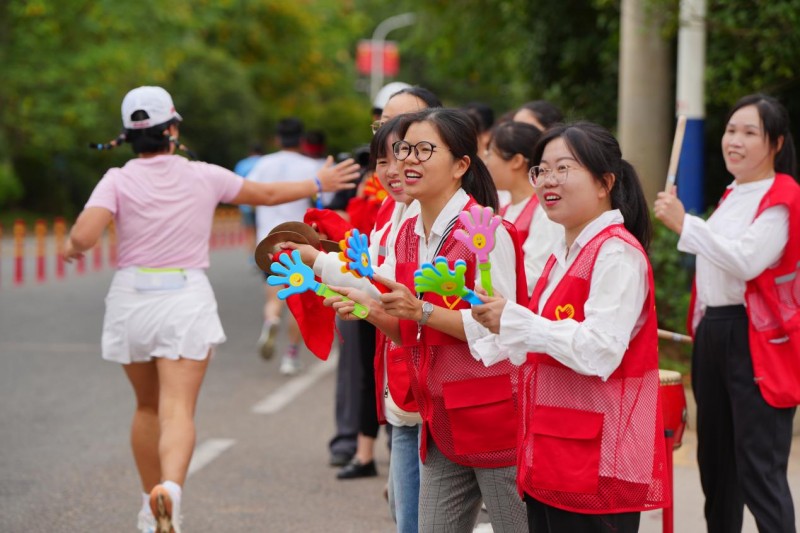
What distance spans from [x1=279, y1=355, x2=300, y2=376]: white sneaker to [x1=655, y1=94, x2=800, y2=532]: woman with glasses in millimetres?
6048

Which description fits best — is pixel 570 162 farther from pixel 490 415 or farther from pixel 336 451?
pixel 336 451

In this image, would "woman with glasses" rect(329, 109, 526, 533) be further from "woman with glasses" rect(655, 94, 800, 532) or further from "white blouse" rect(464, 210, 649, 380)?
"woman with glasses" rect(655, 94, 800, 532)

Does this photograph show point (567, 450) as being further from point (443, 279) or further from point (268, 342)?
point (268, 342)

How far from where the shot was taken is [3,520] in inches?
231

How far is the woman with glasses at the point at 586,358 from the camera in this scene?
3119 millimetres

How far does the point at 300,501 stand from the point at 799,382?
112 inches

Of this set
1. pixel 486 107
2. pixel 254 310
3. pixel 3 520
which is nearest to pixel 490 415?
pixel 3 520

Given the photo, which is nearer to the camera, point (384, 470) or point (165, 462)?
point (165, 462)

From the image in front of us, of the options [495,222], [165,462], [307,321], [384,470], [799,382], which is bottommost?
[384,470]

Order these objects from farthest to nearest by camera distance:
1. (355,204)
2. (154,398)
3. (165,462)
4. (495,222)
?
(355,204)
(154,398)
(165,462)
(495,222)

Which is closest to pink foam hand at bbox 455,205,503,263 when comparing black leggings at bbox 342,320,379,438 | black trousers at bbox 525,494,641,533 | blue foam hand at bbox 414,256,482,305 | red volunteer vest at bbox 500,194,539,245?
blue foam hand at bbox 414,256,482,305

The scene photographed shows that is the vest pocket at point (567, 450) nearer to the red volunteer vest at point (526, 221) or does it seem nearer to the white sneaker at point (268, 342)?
the red volunteer vest at point (526, 221)

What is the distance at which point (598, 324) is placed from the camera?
311 centimetres

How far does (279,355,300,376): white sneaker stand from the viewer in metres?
10.4
